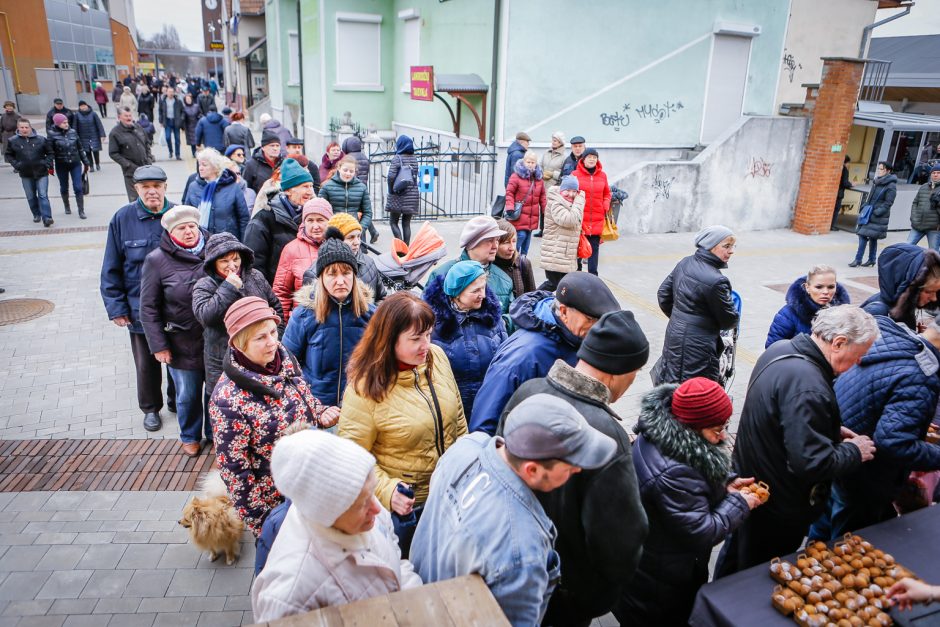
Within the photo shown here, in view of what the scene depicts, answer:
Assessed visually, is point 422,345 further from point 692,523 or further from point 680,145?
point 680,145

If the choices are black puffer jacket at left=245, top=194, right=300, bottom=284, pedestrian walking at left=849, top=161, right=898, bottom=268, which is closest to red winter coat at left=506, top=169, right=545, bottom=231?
black puffer jacket at left=245, top=194, right=300, bottom=284

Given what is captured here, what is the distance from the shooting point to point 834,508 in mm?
3846

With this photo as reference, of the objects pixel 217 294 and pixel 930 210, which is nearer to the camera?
pixel 217 294

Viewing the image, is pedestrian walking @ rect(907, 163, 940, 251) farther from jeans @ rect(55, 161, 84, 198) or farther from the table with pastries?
jeans @ rect(55, 161, 84, 198)

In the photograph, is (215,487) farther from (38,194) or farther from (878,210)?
(878,210)

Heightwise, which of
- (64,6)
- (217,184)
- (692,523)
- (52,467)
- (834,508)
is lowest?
(52,467)

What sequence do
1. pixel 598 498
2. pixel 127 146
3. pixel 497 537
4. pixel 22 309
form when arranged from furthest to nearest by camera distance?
1. pixel 127 146
2. pixel 22 309
3. pixel 598 498
4. pixel 497 537

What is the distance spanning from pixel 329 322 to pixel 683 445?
226 centimetres

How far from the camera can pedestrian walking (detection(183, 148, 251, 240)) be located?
255 inches

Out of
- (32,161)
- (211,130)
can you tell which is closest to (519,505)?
(32,161)

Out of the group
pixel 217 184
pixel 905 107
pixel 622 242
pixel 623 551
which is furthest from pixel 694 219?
pixel 905 107

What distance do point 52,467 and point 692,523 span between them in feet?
15.6

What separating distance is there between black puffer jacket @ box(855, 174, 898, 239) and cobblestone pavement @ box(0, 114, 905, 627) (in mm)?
760

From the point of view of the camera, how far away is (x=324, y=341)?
3977 mm
